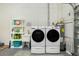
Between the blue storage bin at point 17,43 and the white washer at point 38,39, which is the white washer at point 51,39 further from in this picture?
the blue storage bin at point 17,43

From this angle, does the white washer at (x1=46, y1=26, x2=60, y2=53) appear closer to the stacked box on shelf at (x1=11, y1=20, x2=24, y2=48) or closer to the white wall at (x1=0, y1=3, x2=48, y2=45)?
the white wall at (x1=0, y1=3, x2=48, y2=45)

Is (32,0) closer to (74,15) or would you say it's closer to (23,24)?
(74,15)

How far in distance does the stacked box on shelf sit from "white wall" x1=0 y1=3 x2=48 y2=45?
6.9 inches

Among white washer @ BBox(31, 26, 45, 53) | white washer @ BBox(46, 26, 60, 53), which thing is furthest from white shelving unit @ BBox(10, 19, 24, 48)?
white washer @ BBox(46, 26, 60, 53)

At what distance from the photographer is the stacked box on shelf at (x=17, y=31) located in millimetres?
4195

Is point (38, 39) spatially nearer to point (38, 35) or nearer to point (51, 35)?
point (38, 35)

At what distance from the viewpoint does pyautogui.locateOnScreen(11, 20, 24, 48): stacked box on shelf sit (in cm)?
420

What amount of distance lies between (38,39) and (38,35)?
117mm

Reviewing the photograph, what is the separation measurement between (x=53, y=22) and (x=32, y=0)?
10.6 ft

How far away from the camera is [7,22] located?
446 centimetres

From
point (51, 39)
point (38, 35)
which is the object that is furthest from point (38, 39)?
point (51, 39)

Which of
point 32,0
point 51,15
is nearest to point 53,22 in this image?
point 51,15

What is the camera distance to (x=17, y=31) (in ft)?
14.0

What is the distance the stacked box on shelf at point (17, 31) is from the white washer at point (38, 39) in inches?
39.0
